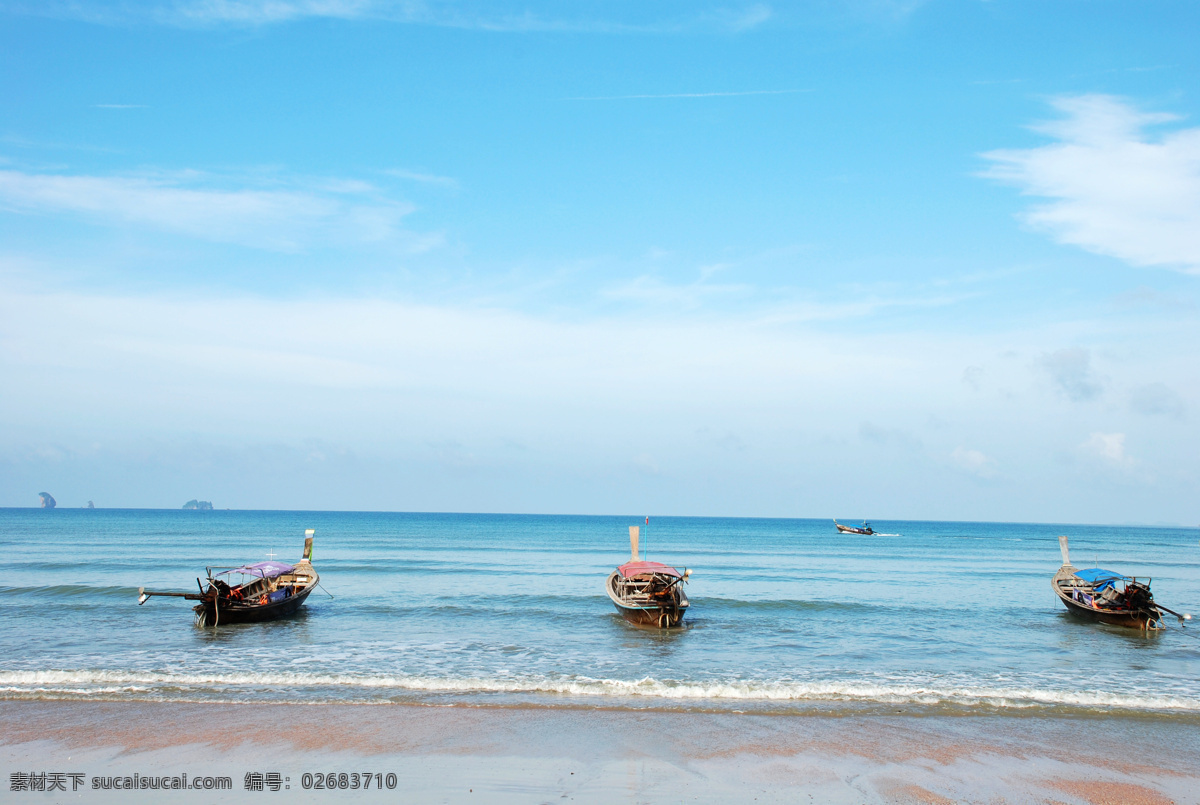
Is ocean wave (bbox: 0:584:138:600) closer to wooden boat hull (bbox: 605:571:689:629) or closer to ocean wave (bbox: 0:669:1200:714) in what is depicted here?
ocean wave (bbox: 0:669:1200:714)

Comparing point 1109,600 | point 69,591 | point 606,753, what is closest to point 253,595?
point 69,591

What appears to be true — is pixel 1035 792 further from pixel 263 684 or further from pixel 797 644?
pixel 263 684

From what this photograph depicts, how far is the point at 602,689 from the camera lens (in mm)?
17594

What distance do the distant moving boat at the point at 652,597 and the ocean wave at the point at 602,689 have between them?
7.97m

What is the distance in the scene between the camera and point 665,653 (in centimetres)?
2205

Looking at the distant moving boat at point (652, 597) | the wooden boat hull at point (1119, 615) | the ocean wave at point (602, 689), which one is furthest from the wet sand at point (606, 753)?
the wooden boat hull at point (1119, 615)

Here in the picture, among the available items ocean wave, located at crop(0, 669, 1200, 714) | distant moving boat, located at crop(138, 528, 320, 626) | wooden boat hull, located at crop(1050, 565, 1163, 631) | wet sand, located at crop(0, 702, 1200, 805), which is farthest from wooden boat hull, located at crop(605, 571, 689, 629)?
wooden boat hull, located at crop(1050, 565, 1163, 631)

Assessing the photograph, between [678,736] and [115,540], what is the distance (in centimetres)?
8176

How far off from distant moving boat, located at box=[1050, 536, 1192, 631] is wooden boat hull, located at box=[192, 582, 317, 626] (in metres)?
32.0

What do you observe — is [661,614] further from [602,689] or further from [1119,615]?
[1119,615]

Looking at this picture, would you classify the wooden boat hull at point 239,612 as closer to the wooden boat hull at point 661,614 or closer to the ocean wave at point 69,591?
the ocean wave at point 69,591

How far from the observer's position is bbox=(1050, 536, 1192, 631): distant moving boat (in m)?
27.0

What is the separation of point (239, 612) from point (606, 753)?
63.8 ft

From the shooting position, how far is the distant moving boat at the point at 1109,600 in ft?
88.4
